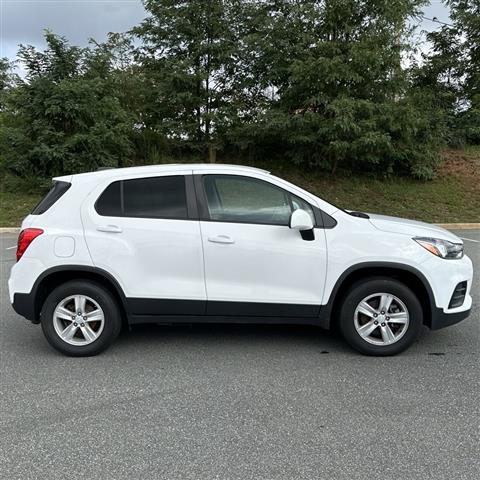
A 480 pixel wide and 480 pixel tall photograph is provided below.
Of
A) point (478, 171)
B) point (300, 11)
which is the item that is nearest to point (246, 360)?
point (300, 11)

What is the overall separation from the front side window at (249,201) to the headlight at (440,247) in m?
0.97

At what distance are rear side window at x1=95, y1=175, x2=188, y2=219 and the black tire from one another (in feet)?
2.19

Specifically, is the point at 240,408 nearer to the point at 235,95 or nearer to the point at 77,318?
the point at 77,318

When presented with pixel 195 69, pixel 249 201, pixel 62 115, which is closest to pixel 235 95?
pixel 195 69

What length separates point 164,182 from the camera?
4492mm

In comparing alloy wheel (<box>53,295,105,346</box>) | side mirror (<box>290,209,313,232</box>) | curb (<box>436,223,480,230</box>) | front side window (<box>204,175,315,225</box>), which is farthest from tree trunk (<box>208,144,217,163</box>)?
side mirror (<box>290,209,313,232</box>)

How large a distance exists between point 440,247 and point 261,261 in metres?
1.55

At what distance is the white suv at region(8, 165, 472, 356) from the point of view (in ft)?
14.0

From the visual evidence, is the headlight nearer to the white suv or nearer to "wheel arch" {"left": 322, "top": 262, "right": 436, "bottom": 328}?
the white suv

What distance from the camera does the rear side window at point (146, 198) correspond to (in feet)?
14.5

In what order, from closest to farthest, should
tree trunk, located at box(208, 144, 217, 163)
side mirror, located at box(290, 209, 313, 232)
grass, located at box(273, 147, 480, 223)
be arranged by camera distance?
side mirror, located at box(290, 209, 313, 232), grass, located at box(273, 147, 480, 223), tree trunk, located at box(208, 144, 217, 163)

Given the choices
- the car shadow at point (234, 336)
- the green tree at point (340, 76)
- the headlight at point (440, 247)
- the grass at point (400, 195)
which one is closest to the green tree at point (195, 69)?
the green tree at point (340, 76)

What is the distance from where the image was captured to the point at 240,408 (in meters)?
3.49

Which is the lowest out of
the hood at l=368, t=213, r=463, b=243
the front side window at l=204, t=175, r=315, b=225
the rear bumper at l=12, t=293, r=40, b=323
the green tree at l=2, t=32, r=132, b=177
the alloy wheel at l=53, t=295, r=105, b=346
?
the alloy wheel at l=53, t=295, r=105, b=346
